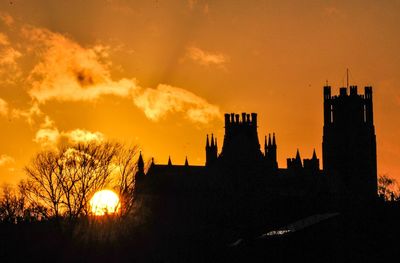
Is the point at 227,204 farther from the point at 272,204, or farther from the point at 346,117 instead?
the point at 346,117

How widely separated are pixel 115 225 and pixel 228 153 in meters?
47.1

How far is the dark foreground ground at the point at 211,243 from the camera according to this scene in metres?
57.4

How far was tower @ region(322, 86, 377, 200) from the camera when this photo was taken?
157 meters

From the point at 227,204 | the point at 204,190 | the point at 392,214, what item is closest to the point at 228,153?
the point at 204,190

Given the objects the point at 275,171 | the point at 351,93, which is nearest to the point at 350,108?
the point at 351,93

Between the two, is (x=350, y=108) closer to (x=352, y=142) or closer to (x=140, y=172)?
(x=352, y=142)

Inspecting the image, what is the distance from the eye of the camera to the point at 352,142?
516 ft

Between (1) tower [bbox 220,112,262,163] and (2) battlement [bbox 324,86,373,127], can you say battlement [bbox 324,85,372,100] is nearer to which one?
(2) battlement [bbox 324,86,373,127]

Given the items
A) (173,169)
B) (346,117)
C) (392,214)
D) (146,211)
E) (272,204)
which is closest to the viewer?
(392,214)

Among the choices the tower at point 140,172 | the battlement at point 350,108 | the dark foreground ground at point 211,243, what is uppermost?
the battlement at point 350,108

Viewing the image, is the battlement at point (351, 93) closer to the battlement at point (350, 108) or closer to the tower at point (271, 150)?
the battlement at point (350, 108)

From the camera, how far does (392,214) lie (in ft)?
189

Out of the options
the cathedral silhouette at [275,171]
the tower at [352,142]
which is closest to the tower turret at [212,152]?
the cathedral silhouette at [275,171]

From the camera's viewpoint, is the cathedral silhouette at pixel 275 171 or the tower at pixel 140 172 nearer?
the cathedral silhouette at pixel 275 171
